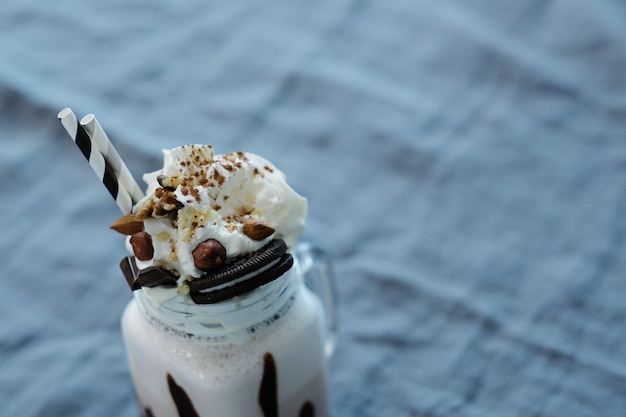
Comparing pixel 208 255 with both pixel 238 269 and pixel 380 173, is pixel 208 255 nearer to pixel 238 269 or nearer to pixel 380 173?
pixel 238 269

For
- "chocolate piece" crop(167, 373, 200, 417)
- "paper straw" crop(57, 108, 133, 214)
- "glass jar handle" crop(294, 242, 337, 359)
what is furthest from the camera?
"glass jar handle" crop(294, 242, 337, 359)

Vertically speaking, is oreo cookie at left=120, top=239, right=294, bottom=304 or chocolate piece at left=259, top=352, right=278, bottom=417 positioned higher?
oreo cookie at left=120, top=239, right=294, bottom=304

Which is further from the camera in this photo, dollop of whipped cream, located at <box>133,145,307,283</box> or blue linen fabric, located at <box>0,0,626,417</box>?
blue linen fabric, located at <box>0,0,626,417</box>

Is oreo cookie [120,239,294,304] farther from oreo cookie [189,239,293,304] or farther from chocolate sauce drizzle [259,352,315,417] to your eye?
chocolate sauce drizzle [259,352,315,417]

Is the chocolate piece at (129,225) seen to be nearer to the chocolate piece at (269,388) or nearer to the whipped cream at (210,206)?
the whipped cream at (210,206)

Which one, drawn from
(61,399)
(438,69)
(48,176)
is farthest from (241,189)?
(438,69)

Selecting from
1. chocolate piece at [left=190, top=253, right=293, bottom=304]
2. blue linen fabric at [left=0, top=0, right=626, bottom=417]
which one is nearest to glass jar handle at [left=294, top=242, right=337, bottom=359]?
blue linen fabric at [left=0, top=0, right=626, bottom=417]

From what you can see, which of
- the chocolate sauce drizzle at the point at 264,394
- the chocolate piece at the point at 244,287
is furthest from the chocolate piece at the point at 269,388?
the chocolate piece at the point at 244,287
